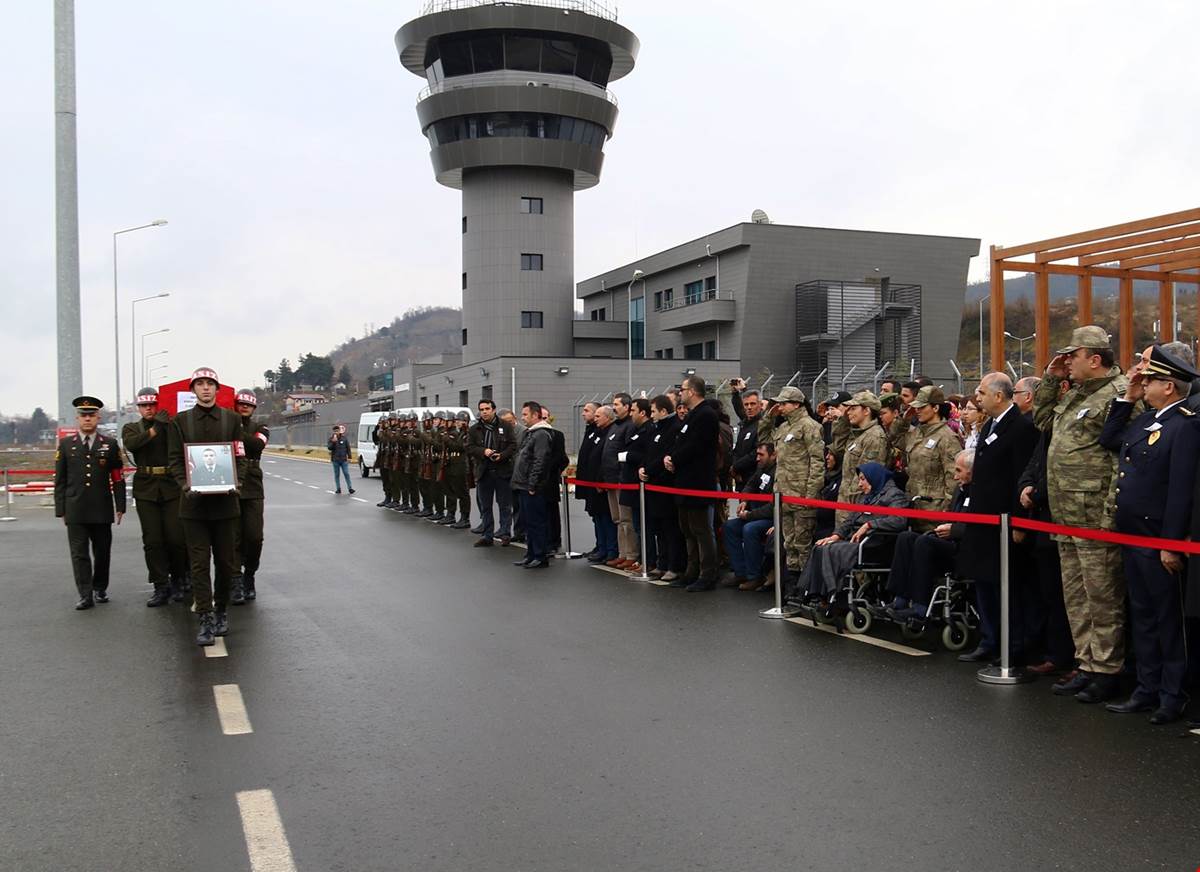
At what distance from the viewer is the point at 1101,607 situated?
21.4 feet

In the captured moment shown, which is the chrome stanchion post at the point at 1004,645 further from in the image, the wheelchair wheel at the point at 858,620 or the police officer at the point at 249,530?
the police officer at the point at 249,530

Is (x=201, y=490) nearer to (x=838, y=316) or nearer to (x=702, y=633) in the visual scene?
(x=702, y=633)

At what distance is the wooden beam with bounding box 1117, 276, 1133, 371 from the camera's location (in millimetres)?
14531

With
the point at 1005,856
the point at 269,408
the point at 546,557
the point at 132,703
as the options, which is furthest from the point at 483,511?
the point at 269,408

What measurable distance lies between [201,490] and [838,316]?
53.5 m

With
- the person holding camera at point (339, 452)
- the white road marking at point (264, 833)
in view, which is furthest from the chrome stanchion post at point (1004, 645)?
the person holding camera at point (339, 452)

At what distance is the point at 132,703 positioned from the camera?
6.64 m

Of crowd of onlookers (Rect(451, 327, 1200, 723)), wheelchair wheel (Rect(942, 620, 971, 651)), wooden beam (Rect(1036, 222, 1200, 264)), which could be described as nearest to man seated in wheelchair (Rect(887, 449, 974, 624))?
crowd of onlookers (Rect(451, 327, 1200, 723))

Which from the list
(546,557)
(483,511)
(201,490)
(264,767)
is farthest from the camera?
(483,511)

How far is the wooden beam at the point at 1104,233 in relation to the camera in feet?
38.9

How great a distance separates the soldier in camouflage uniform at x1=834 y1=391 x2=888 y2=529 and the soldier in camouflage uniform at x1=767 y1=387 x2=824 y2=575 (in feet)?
1.01

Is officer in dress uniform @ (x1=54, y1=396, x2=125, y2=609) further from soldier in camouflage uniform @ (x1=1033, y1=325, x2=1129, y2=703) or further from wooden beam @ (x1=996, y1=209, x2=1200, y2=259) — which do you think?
wooden beam @ (x1=996, y1=209, x2=1200, y2=259)

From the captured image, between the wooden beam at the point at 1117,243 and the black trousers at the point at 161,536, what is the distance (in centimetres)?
1121

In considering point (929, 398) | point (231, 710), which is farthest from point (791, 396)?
point (231, 710)
